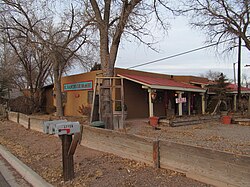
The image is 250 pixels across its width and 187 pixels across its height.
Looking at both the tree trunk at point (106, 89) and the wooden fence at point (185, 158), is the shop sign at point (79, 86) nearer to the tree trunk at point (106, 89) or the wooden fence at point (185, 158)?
the tree trunk at point (106, 89)

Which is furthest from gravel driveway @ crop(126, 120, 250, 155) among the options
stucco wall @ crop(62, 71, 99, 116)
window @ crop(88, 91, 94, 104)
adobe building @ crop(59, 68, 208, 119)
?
A: stucco wall @ crop(62, 71, 99, 116)

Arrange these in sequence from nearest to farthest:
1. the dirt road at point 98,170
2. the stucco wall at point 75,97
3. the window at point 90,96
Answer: the dirt road at point 98,170 < the window at point 90,96 < the stucco wall at point 75,97

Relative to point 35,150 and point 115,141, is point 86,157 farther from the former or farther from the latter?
point 35,150

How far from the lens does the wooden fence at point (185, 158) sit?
379cm

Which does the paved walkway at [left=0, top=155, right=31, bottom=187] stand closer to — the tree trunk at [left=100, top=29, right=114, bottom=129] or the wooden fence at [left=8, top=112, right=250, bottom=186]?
the wooden fence at [left=8, top=112, right=250, bottom=186]

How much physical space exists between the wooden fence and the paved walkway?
2.30m

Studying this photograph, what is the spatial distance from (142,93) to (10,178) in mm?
14666

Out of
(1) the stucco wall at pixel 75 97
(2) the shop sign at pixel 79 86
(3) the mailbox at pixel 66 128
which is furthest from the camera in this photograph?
(1) the stucco wall at pixel 75 97

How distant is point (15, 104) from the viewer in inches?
1100

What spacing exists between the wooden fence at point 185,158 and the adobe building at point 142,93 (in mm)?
9135

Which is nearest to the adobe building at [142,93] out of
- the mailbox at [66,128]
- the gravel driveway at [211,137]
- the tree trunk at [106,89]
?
the tree trunk at [106,89]

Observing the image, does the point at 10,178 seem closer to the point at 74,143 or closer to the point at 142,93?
the point at 74,143

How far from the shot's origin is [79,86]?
2120 cm

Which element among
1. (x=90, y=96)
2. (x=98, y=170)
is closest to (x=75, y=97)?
(x=90, y=96)
